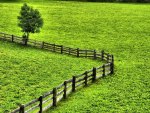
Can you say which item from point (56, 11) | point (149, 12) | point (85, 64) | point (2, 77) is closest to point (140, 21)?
point (149, 12)

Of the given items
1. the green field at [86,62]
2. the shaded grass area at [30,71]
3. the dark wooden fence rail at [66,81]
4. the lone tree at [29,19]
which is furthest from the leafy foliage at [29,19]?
the shaded grass area at [30,71]

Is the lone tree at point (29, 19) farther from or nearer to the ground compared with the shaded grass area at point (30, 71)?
farther from the ground

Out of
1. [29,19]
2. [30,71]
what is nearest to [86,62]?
[30,71]

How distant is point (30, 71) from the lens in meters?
29.7

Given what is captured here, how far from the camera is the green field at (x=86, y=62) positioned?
22500 millimetres

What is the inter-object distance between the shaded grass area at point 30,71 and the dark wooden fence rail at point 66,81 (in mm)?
1287

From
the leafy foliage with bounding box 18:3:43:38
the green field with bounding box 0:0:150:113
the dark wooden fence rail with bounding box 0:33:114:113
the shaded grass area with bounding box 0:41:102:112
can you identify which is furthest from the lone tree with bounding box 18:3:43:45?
the shaded grass area with bounding box 0:41:102:112

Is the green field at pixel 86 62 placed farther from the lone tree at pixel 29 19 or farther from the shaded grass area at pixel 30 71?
the lone tree at pixel 29 19

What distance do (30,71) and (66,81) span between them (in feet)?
28.4

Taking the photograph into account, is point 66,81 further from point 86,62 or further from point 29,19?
point 29,19

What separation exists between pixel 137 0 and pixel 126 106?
74.9 meters

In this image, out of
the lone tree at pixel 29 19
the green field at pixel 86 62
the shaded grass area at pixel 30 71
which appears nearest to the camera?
the green field at pixel 86 62

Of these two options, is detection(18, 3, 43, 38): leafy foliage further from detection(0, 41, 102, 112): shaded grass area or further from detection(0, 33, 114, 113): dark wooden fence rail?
detection(0, 41, 102, 112): shaded grass area

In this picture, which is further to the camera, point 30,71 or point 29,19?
point 29,19
